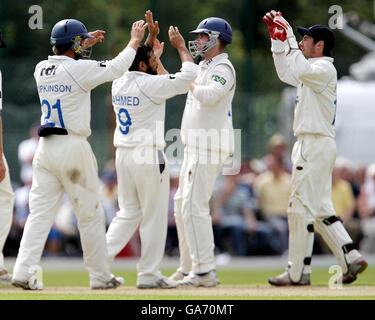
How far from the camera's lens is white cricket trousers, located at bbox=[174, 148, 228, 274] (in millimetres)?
11148

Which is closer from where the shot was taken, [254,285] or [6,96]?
[254,285]

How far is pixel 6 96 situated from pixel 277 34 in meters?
9.82

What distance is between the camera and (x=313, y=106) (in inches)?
439

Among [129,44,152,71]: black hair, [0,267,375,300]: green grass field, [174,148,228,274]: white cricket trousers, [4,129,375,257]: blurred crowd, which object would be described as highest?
[129,44,152,71]: black hair

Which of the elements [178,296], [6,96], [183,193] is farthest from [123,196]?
[6,96]

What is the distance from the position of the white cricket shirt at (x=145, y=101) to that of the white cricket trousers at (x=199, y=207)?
58 cm

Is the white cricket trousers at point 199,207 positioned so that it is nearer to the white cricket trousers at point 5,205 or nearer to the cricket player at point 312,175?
the cricket player at point 312,175

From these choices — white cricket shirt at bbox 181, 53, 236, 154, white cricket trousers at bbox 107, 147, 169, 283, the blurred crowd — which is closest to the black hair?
white cricket shirt at bbox 181, 53, 236, 154

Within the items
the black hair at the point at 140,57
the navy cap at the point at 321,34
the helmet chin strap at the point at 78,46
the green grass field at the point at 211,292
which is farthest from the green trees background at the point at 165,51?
the helmet chin strap at the point at 78,46

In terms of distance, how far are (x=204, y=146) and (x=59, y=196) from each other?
1.72 meters

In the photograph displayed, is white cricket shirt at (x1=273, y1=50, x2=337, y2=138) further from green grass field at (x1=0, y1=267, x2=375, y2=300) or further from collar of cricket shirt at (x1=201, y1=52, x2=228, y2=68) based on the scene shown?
green grass field at (x1=0, y1=267, x2=375, y2=300)

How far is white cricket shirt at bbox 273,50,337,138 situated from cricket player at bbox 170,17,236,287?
2.05 feet

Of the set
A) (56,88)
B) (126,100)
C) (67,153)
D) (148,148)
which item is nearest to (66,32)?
(56,88)
